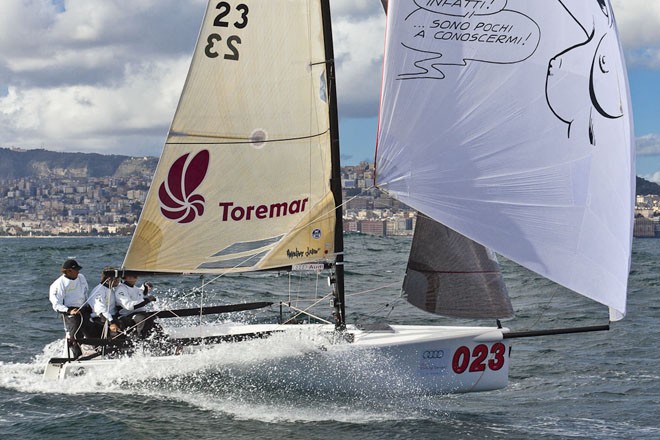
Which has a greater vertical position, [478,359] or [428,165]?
[428,165]

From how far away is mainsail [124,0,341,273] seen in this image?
1012 centimetres

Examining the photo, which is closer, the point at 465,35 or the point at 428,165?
the point at 428,165

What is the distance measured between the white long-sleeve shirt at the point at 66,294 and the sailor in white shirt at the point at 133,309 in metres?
0.43

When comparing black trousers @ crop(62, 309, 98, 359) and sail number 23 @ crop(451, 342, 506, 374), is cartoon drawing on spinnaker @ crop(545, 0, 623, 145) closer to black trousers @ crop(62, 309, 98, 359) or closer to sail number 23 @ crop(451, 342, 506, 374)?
sail number 23 @ crop(451, 342, 506, 374)

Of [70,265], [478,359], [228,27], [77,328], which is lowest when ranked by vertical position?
[478,359]

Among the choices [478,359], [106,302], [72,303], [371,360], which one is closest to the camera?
[371,360]

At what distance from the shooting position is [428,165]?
9109 mm

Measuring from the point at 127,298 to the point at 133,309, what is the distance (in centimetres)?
14

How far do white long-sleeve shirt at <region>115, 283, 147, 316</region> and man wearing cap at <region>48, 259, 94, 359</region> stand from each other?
380mm

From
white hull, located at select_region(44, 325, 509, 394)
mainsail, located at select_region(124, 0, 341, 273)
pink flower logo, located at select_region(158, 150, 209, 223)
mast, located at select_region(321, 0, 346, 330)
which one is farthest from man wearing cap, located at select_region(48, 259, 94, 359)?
mast, located at select_region(321, 0, 346, 330)

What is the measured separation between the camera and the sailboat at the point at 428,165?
9.11 meters

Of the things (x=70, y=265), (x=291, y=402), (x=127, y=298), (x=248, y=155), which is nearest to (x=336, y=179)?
(x=248, y=155)

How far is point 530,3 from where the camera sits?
9.36 m

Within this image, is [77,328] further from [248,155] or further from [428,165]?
[428,165]
